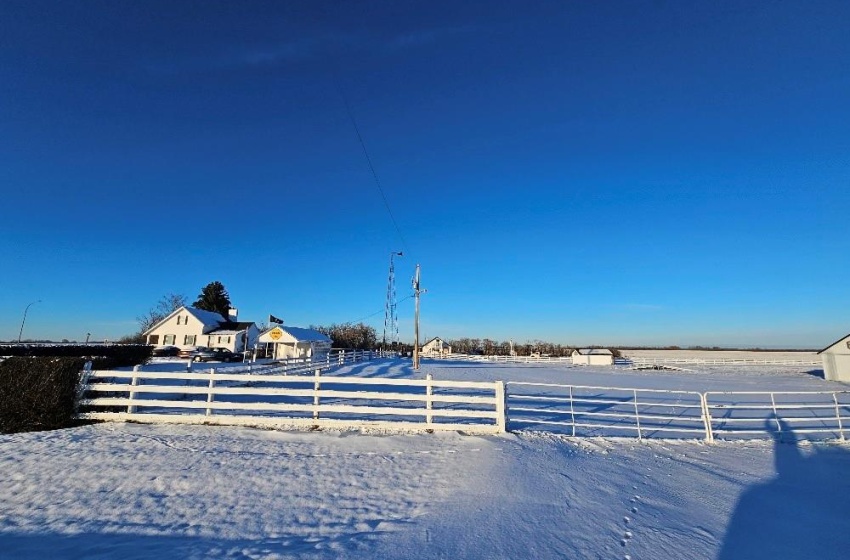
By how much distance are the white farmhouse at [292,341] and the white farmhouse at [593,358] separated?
37.5 m

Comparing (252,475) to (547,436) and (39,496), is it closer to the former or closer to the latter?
(39,496)

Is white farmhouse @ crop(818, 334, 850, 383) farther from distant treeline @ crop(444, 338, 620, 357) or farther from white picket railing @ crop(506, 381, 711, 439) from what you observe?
distant treeline @ crop(444, 338, 620, 357)

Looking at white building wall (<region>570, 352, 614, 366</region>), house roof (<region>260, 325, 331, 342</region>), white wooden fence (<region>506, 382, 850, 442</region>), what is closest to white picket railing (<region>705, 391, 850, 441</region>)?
white wooden fence (<region>506, 382, 850, 442</region>)

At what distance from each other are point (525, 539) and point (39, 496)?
6.42 meters

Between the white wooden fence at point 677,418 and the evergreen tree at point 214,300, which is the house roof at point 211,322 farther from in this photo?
the white wooden fence at point 677,418

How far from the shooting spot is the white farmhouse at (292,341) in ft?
121

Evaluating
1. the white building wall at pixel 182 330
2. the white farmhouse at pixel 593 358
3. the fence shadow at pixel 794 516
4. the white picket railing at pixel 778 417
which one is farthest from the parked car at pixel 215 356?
the white farmhouse at pixel 593 358

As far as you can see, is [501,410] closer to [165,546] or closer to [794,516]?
[794,516]

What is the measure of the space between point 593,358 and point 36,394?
6113 centimetres

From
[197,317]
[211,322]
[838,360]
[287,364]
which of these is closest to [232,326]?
[211,322]

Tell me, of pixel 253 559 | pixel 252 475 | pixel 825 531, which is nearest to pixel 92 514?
pixel 252 475

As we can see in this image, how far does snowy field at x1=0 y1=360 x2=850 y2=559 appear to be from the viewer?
4547mm

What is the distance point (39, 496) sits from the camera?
5613mm

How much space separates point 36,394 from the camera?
30.3 ft
